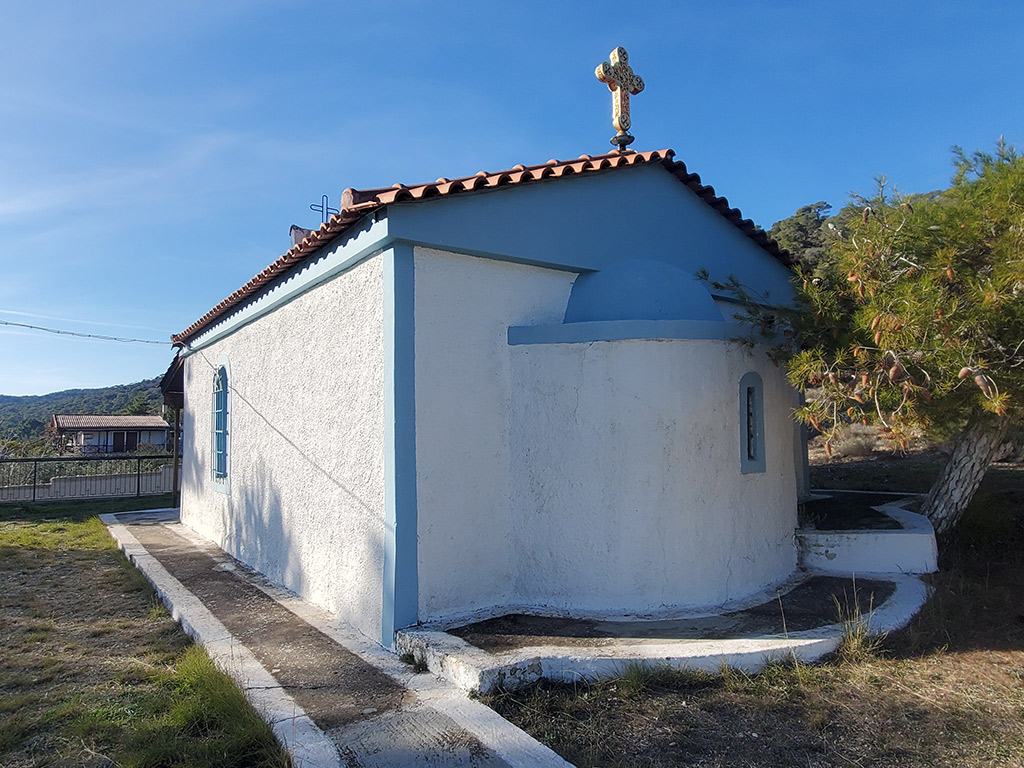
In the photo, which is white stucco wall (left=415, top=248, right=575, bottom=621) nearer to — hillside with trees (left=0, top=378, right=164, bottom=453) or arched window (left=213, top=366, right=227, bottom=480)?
arched window (left=213, top=366, right=227, bottom=480)

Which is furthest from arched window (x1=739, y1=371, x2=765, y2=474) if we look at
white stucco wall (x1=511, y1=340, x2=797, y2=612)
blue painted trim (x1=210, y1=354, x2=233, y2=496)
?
blue painted trim (x1=210, y1=354, x2=233, y2=496)

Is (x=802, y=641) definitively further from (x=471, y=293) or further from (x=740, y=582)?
(x=471, y=293)

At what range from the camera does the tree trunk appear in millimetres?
7457

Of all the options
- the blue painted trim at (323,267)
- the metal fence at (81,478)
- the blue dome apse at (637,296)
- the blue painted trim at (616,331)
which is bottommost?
the metal fence at (81,478)

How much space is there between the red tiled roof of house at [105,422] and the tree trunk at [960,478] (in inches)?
1596

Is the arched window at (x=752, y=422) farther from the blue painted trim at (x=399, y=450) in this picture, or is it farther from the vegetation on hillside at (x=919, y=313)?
the blue painted trim at (x=399, y=450)

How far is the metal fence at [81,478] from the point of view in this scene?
55.8 ft

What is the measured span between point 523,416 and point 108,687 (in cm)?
347

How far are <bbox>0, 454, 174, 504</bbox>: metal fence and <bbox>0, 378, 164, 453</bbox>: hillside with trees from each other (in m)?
32.5

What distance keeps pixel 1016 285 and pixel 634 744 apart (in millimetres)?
3978

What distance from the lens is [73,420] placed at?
4088cm

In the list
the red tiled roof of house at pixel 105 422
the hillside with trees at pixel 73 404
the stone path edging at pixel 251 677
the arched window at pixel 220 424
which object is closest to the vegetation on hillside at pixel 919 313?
the stone path edging at pixel 251 677

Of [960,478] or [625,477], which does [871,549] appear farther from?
[625,477]

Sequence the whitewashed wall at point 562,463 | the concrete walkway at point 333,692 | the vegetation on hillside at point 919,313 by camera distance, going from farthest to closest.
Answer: the whitewashed wall at point 562,463
the vegetation on hillside at point 919,313
the concrete walkway at point 333,692
